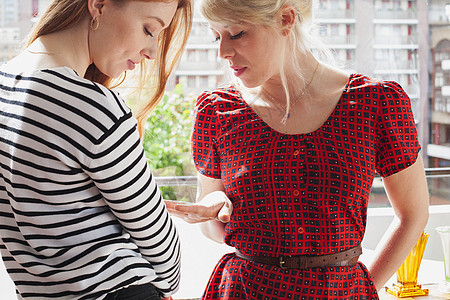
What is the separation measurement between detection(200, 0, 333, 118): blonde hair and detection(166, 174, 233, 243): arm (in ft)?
0.91

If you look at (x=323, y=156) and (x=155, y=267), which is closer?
(x=155, y=267)

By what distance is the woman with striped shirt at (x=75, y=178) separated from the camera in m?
0.86

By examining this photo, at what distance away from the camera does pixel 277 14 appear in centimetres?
137

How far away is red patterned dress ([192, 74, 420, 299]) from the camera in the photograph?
125 cm

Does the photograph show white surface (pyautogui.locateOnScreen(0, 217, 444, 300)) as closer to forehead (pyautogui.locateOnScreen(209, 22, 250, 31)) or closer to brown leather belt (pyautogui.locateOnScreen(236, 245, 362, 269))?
brown leather belt (pyautogui.locateOnScreen(236, 245, 362, 269))

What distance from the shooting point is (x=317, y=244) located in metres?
1.25

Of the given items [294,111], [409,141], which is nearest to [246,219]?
[294,111]

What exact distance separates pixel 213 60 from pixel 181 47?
5.96ft

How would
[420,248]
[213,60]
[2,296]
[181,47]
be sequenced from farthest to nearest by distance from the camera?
[213,60]
[2,296]
[420,248]
[181,47]

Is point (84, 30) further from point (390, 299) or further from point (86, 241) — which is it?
point (390, 299)

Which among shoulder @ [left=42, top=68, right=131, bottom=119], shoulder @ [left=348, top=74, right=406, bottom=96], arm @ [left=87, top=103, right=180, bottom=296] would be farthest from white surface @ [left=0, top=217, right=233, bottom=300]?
shoulder @ [left=42, top=68, right=131, bottom=119]

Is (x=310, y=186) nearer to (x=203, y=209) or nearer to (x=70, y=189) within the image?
(x=203, y=209)

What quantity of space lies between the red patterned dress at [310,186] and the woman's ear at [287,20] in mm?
215

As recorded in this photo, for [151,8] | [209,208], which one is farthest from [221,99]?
[151,8]
